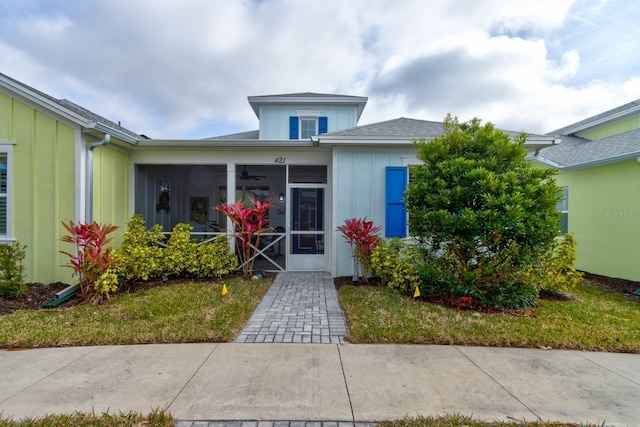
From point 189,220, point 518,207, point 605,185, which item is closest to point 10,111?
point 189,220

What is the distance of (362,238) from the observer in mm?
6230

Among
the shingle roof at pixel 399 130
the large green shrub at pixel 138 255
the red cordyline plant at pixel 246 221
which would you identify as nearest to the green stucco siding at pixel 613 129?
the shingle roof at pixel 399 130

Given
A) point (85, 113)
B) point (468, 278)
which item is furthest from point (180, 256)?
point (468, 278)

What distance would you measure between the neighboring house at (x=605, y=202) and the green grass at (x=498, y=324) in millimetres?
2310

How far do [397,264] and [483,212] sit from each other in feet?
6.22

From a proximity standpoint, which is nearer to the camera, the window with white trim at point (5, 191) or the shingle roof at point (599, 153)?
the window with white trim at point (5, 191)

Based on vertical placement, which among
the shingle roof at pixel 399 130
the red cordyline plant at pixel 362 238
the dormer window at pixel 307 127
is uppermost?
the dormer window at pixel 307 127

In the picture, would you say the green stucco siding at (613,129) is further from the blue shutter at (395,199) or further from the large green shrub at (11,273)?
the large green shrub at (11,273)

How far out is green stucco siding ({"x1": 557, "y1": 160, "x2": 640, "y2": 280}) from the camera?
21.9 ft

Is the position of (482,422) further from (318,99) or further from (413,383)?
(318,99)

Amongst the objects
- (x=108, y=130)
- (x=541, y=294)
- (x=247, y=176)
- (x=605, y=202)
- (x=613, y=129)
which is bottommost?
(x=541, y=294)

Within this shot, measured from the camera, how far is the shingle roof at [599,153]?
6875 mm

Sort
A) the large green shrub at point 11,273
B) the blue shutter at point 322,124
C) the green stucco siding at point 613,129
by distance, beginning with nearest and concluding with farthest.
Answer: the large green shrub at point 11,273 < the green stucco siding at point 613,129 < the blue shutter at point 322,124

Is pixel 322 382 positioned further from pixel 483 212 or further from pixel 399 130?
pixel 399 130
